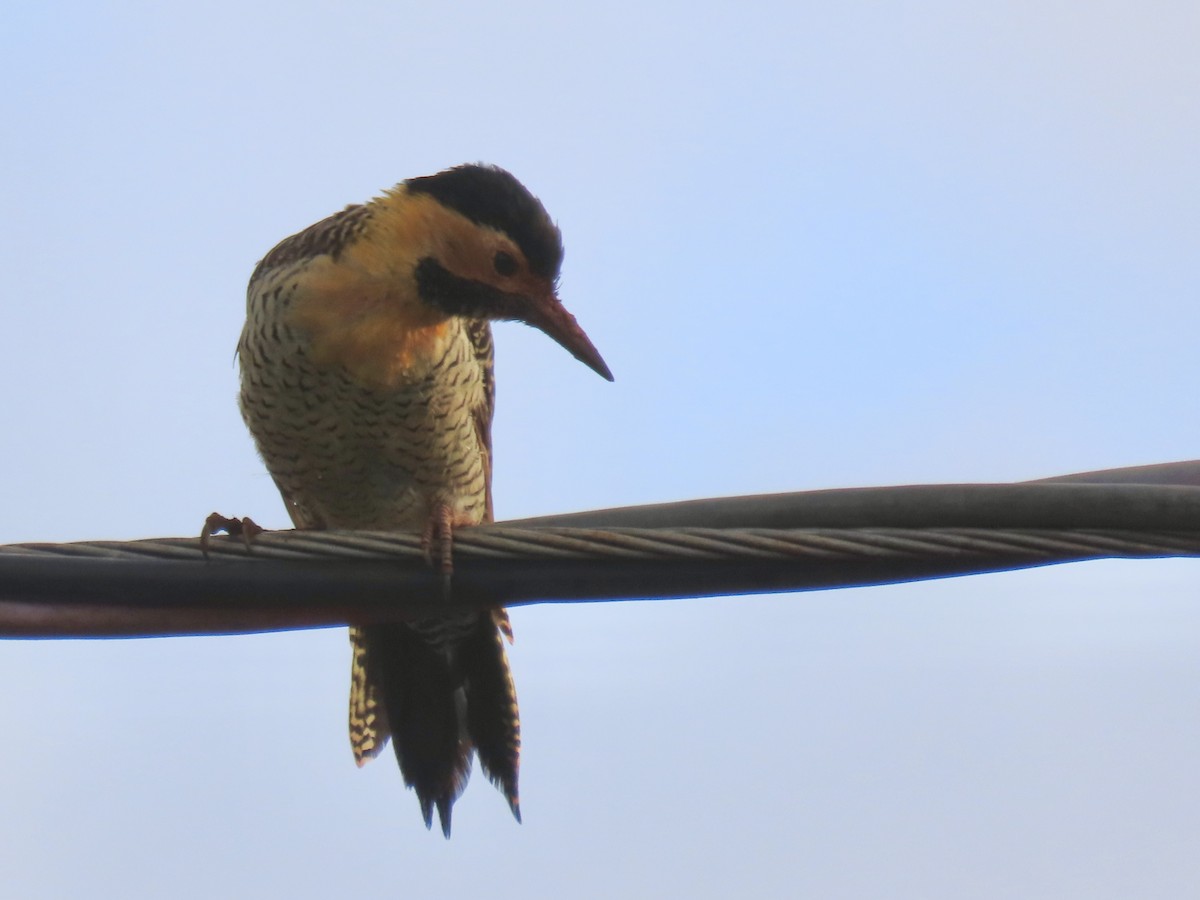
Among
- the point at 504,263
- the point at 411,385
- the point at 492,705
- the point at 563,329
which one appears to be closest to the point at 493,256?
the point at 504,263

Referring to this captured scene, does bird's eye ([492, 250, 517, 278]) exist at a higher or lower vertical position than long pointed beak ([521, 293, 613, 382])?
higher

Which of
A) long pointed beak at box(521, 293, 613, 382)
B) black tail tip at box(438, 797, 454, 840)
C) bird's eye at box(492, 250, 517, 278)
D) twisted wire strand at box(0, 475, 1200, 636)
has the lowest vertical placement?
black tail tip at box(438, 797, 454, 840)

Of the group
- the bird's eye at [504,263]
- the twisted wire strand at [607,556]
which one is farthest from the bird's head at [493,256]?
the twisted wire strand at [607,556]

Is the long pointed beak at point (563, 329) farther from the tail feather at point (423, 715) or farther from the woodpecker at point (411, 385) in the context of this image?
the tail feather at point (423, 715)

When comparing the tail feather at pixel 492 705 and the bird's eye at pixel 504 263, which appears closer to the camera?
the bird's eye at pixel 504 263

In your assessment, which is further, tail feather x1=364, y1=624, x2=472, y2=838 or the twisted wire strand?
tail feather x1=364, y1=624, x2=472, y2=838

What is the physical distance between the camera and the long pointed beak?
5.19 meters

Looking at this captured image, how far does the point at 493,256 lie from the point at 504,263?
47 millimetres

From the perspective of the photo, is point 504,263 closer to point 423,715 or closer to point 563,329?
point 563,329

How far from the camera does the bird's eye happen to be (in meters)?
5.14

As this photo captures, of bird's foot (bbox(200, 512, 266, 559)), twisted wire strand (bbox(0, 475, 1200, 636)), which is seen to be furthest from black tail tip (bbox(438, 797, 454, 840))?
twisted wire strand (bbox(0, 475, 1200, 636))

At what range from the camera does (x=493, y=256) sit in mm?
5133

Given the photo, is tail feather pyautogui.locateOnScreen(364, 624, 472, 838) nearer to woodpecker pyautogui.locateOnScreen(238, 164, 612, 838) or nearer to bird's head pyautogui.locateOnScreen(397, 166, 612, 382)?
woodpecker pyautogui.locateOnScreen(238, 164, 612, 838)

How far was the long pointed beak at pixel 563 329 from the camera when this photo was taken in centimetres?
519
